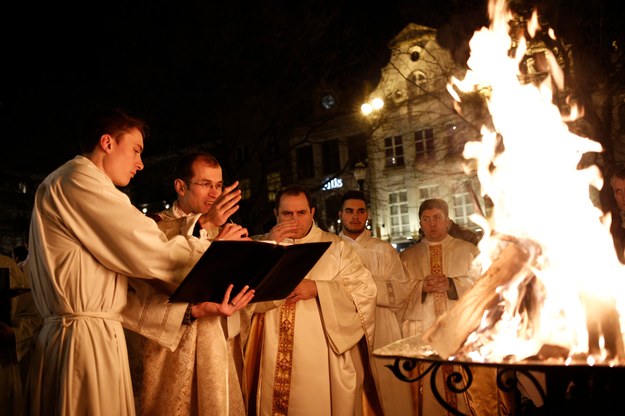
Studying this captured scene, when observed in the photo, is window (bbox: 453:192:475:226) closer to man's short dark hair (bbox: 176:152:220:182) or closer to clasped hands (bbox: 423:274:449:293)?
clasped hands (bbox: 423:274:449:293)

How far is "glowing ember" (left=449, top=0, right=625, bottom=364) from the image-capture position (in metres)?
3.21

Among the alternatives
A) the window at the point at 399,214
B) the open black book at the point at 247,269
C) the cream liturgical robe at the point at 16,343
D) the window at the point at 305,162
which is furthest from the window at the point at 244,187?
the open black book at the point at 247,269

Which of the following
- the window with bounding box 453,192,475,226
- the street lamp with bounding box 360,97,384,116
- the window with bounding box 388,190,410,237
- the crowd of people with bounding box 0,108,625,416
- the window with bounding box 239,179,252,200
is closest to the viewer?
the crowd of people with bounding box 0,108,625,416

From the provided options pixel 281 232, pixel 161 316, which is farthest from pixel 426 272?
pixel 161 316

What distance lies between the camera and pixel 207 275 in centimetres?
317

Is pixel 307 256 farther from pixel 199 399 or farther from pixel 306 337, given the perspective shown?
pixel 306 337

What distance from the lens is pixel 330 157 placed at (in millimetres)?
32594

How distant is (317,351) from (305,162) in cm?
2820

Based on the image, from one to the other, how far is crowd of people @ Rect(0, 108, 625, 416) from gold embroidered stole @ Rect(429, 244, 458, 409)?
0.19m

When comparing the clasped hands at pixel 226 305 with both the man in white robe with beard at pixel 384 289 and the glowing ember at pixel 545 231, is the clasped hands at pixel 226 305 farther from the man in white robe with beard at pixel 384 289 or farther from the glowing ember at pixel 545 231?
the man in white robe with beard at pixel 384 289

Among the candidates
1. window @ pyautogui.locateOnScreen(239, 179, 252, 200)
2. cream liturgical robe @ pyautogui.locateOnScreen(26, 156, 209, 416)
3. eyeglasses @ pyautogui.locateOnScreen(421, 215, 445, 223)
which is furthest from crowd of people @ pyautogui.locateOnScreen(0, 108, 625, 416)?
window @ pyautogui.locateOnScreen(239, 179, 252, 200)

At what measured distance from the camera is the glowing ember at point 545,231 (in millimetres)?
3211

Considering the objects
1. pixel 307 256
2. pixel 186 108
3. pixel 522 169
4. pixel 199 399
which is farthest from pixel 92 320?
pixel 186 108

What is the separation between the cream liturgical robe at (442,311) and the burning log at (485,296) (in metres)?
2.17
